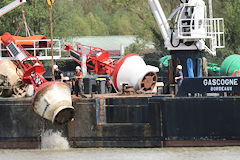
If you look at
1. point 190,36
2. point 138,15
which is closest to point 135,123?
point 190,36

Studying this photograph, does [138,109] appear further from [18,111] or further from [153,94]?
[18,111]

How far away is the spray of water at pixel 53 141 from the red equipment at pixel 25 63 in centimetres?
236

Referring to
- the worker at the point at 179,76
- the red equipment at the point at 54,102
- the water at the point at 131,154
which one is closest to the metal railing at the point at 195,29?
the worker at the point at 179,76

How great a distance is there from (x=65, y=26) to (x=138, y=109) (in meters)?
36.5

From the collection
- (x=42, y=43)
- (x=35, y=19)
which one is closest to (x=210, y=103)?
(x=42, y=43)

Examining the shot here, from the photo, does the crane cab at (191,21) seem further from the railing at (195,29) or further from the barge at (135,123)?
the barge at (135,123)

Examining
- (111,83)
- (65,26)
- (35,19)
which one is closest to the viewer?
(111,83)

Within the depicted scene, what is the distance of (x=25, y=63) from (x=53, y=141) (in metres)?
4.94

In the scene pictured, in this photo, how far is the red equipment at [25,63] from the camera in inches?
993

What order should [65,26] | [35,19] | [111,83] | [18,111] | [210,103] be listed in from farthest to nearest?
1. [65,26]
2. [35,19]
3. [111,83]
4. [18,111]
5. [210,103]

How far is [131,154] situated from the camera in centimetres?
2245

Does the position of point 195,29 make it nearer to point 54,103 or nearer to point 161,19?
point 161,19

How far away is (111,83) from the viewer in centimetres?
2750

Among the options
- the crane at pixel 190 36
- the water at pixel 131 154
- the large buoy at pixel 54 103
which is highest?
the crane at pixel 190 36
